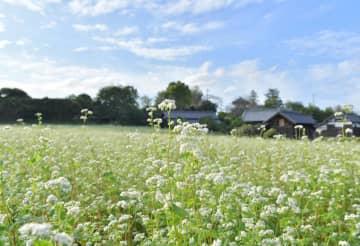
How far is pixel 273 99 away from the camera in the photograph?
219 ft

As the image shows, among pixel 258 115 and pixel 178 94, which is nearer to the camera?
pixel 258 115

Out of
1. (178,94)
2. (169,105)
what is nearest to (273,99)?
(178,94)

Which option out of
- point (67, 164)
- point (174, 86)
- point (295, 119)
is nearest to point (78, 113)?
point (174, 86)

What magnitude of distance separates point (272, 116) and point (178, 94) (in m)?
19.5

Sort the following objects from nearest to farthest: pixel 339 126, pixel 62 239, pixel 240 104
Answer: pixel 62 239, pixel 339 126, pixel 240 104

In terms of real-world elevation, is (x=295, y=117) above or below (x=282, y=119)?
above

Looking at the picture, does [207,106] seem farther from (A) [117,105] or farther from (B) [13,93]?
(B) [13,93]

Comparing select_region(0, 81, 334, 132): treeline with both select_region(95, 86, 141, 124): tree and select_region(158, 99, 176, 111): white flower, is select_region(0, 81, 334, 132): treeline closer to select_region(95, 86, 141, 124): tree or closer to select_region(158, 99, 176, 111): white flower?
select_region(95, 86, 141, 124): tree

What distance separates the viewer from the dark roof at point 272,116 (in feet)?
133

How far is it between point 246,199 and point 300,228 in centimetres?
76

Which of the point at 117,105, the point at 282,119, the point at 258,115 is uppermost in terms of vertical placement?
the point at 117,105

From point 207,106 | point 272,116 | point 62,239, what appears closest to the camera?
point 62,239

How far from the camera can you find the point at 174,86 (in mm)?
52938

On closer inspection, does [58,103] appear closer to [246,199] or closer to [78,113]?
[78,113]
